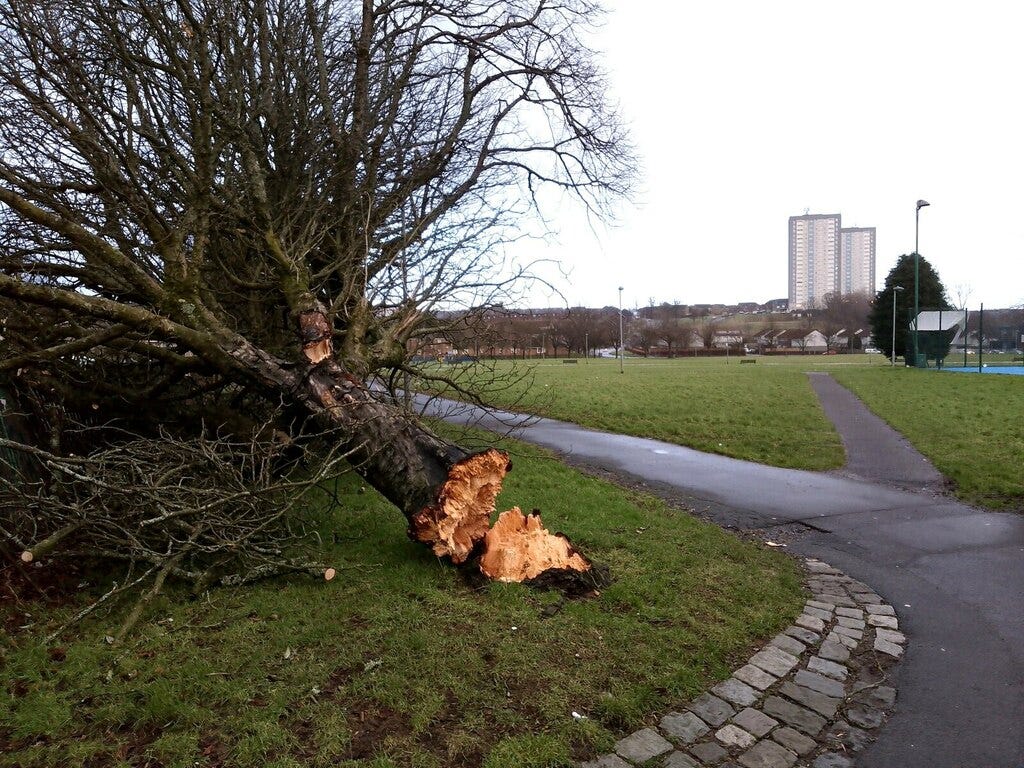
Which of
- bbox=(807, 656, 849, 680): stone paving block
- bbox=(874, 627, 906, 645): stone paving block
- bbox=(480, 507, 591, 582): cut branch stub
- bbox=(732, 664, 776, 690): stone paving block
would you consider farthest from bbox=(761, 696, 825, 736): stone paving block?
bbox=(480, 507, 591, 582): cut branch stub

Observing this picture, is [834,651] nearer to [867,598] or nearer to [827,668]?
[827,668]

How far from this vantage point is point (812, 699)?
3549 millimetres

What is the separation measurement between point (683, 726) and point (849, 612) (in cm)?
217

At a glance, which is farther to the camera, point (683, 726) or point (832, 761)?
point (683, 726)

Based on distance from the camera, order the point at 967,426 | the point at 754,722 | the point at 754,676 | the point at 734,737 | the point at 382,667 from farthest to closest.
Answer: the point at 967,426, the point at 754,676, the point at 382,667, the point at 754,722, the point at 734,737

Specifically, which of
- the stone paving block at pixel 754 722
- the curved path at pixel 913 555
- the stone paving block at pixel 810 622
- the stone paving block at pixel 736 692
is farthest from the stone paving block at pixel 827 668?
the stone paving block at pixel 754 722

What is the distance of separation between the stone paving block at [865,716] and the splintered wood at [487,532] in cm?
187

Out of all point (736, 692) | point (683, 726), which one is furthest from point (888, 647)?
point (683, 726)

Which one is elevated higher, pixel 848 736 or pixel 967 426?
pixel 967 426

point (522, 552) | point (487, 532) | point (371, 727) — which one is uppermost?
point (487, 532)

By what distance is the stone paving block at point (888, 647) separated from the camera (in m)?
4.08

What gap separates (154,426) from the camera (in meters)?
6.43

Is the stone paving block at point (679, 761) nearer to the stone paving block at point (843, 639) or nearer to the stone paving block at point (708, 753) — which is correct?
the stone paving block at point (708, 753)

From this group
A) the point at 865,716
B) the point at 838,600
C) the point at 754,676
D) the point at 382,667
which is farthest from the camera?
the point at 838,600
